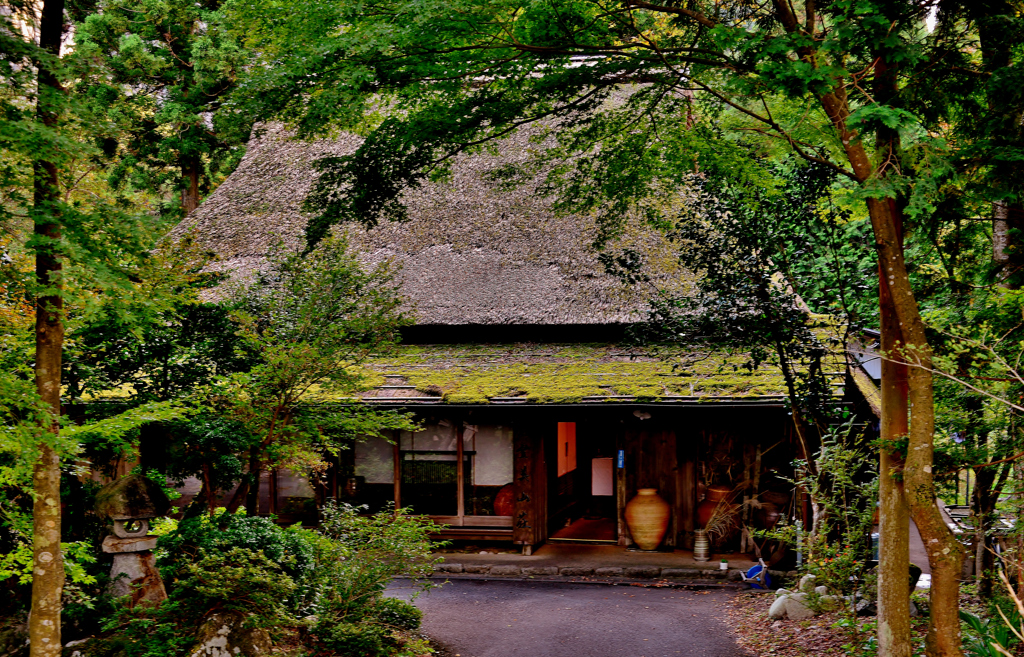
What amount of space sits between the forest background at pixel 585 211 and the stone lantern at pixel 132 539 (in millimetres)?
572

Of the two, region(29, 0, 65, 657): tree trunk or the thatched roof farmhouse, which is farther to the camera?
the thatched roof farmhouse

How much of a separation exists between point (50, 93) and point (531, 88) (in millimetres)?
3925

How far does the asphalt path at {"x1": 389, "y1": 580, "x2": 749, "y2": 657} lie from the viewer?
26.9 feet

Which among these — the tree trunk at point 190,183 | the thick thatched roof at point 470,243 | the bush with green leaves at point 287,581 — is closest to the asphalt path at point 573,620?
the bush with green leaves at point 287,581

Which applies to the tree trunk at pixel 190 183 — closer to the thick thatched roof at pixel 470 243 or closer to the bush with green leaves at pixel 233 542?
the thick thatched roof at pixel 470 243

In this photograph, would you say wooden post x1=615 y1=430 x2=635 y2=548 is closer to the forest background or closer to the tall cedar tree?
the forest background

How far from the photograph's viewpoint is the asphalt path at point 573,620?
820cm

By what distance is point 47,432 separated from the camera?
16.8 feet

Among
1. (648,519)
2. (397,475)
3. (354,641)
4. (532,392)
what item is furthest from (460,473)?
(354,641)

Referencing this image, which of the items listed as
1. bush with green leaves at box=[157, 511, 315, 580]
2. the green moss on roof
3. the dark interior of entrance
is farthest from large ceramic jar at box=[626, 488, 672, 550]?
bush with green leaves at box=[157, 511, 315, 580]

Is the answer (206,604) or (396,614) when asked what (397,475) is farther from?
(206,604)

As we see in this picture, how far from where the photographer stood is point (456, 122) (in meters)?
7.12

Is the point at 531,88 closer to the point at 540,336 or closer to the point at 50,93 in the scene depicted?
the point at 50,93

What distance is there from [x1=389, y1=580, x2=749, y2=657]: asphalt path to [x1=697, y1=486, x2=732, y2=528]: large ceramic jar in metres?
1.89
